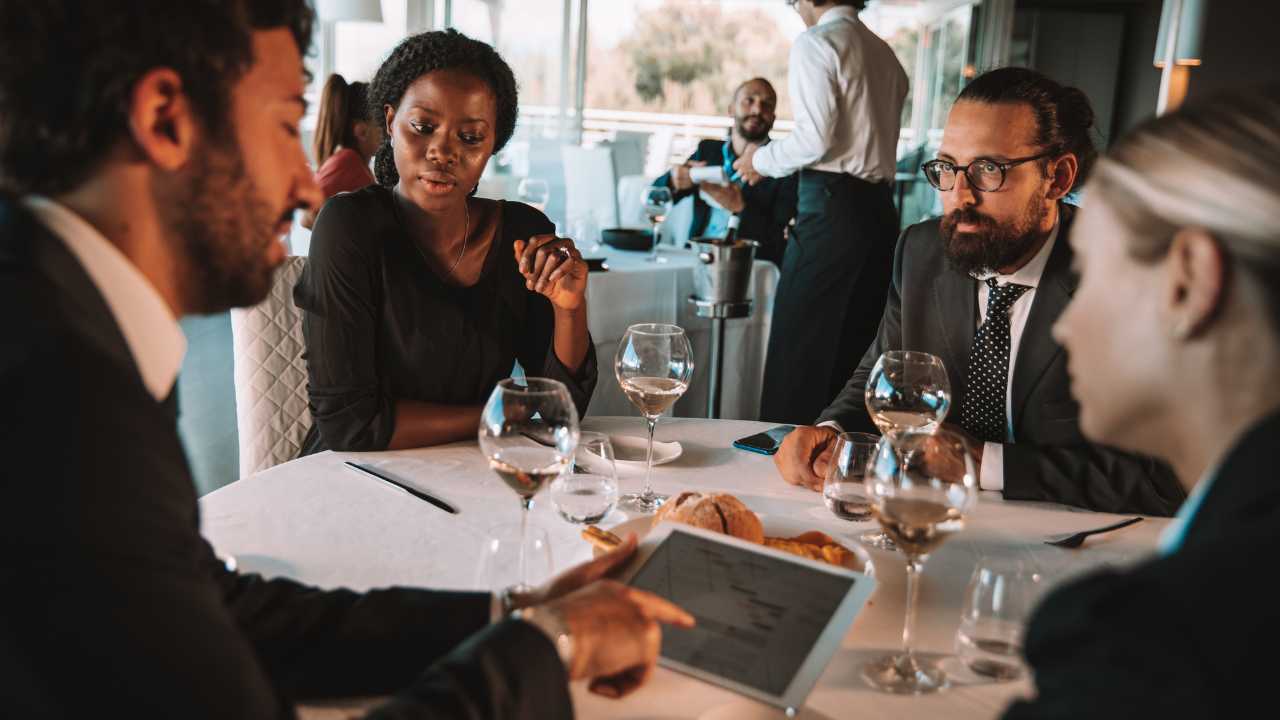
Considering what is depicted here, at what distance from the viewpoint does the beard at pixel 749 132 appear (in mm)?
5281

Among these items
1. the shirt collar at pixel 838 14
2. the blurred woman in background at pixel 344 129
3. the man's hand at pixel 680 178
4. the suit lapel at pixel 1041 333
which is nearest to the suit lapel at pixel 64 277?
the suit lapel at pixel 1041 333

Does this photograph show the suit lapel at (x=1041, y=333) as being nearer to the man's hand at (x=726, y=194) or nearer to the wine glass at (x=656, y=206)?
the wine glass at (x=656, y=206)

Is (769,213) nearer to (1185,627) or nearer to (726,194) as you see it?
(726,194)

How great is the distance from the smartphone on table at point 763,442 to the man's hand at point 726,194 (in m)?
2.90

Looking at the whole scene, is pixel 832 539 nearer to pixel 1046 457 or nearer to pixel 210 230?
pixel 1046 457

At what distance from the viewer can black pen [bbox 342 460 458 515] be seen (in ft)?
4.72

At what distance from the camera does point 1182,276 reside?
0.75 meters

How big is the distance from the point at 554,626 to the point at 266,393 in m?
1.33

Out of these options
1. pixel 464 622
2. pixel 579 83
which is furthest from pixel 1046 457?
pixel 579 83

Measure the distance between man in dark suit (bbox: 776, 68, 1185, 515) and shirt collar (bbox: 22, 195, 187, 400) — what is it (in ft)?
4.58

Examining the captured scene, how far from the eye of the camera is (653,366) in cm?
167

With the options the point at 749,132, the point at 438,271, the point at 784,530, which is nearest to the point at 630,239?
the point at 749,132

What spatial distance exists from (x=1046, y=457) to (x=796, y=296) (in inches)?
94.6

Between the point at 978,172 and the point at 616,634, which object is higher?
the point at 978,172
